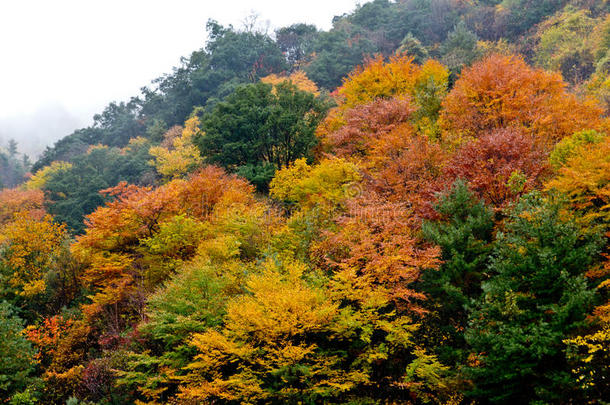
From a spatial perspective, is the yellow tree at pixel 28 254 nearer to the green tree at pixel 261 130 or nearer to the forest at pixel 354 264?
the forest at pixel 354 264

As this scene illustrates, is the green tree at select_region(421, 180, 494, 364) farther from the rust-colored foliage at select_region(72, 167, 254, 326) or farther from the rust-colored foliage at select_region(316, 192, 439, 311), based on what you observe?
the rust-colored foliage at select_region(72, 167, 254, 326)

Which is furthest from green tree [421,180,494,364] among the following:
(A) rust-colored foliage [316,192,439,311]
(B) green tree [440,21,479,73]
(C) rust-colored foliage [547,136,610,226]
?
(B) green tree [440,21,479,73]

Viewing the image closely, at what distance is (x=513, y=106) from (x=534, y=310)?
14.6 metres

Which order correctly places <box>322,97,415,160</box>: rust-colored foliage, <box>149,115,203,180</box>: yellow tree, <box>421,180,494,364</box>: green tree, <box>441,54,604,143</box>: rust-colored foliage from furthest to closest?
<box>149,115,203,180</box>: yellow tree → <box>322,97,415,160</box>: rust-colored foliage → <box>441,54,604,143</box>: rust-colored foliage → <box>421,180,494,364</box>: green tree

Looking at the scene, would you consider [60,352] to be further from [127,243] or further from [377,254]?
[377,254]

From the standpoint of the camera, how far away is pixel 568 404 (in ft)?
36.9

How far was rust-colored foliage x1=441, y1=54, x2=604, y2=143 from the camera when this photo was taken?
68.8 feet

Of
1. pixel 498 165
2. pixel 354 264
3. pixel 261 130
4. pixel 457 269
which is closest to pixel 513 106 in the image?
pixel 498 165

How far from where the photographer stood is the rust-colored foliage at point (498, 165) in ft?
56.4

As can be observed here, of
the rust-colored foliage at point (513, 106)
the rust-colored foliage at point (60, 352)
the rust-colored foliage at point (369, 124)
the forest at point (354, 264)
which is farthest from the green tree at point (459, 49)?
the rust-colored foliage at point (60, 352)

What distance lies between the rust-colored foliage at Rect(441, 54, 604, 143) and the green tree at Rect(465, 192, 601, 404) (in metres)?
9.60

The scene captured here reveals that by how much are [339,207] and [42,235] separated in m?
23.1

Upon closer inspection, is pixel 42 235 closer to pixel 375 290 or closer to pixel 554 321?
pixel 375 290

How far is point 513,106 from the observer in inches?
893
